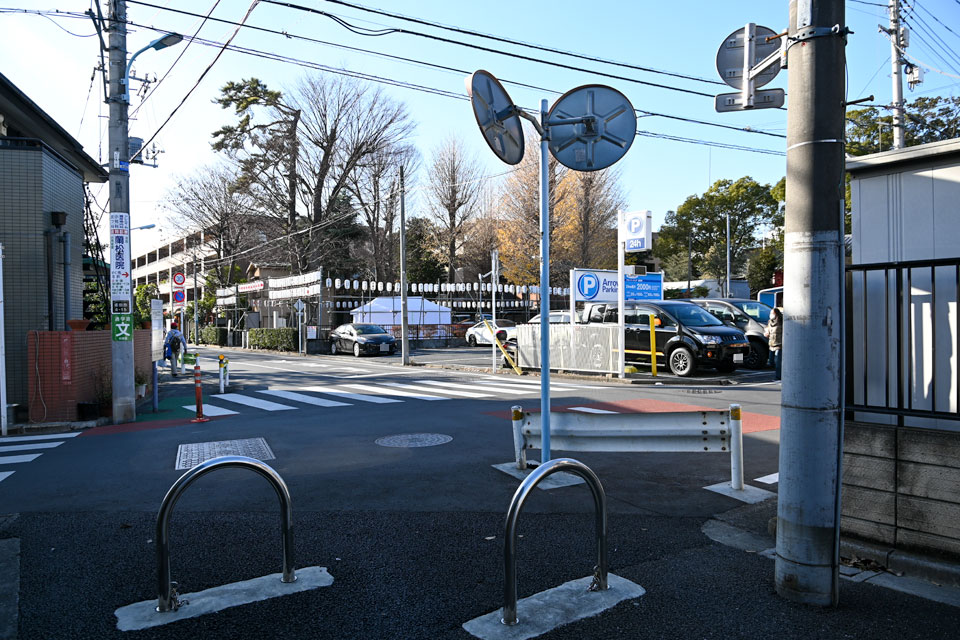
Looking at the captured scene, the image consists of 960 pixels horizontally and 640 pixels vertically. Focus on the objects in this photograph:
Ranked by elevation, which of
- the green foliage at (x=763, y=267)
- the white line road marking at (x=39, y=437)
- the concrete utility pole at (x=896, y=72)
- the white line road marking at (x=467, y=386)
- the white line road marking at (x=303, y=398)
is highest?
the concrete utility pole at (x=896, y=72)

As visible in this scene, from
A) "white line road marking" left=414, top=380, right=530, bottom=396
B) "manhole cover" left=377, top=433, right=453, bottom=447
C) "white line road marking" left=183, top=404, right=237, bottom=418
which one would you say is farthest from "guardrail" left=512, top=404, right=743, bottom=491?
"white line road marking" left=183, top=404, right=237, bottom=418

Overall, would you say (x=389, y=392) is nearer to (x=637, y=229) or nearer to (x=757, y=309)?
(x=637, y=229)

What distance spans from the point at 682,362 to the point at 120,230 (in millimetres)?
13353

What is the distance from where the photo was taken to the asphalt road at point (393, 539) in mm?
3533

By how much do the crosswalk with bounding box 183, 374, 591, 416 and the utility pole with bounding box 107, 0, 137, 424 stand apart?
158 centimetres

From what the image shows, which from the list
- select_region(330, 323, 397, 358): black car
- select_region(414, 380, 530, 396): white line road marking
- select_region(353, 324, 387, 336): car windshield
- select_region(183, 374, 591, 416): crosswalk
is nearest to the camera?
select_region(183, 374, 591, 416): crosswalk

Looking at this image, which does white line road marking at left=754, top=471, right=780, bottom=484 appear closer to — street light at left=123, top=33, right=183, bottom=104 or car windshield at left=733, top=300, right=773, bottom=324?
street light at left=123, top=33, right=183, bottom=104

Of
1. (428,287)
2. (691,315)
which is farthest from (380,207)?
(691,315)

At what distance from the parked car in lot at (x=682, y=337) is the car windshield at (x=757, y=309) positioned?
4.42 metres

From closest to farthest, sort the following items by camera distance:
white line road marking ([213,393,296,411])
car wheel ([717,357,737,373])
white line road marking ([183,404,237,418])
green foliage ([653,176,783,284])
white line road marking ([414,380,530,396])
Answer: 1. white line road marking ([183,404,237,418])
2. white line road marking ([213,393,296,411])
3. white line road marking ([414,380,530,396])
4. car wheel ([717,357,737,373])
5. green foliage ([653,176,783,284])

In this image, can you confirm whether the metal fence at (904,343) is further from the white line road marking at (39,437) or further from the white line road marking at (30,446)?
the white line road marking at (39,437)

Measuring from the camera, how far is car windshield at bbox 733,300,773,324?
21.3m

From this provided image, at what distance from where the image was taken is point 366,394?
1487 cm

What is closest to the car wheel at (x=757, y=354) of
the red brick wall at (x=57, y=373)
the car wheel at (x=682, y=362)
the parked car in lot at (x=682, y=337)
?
the parked car in lot at (x=682, y=337)
